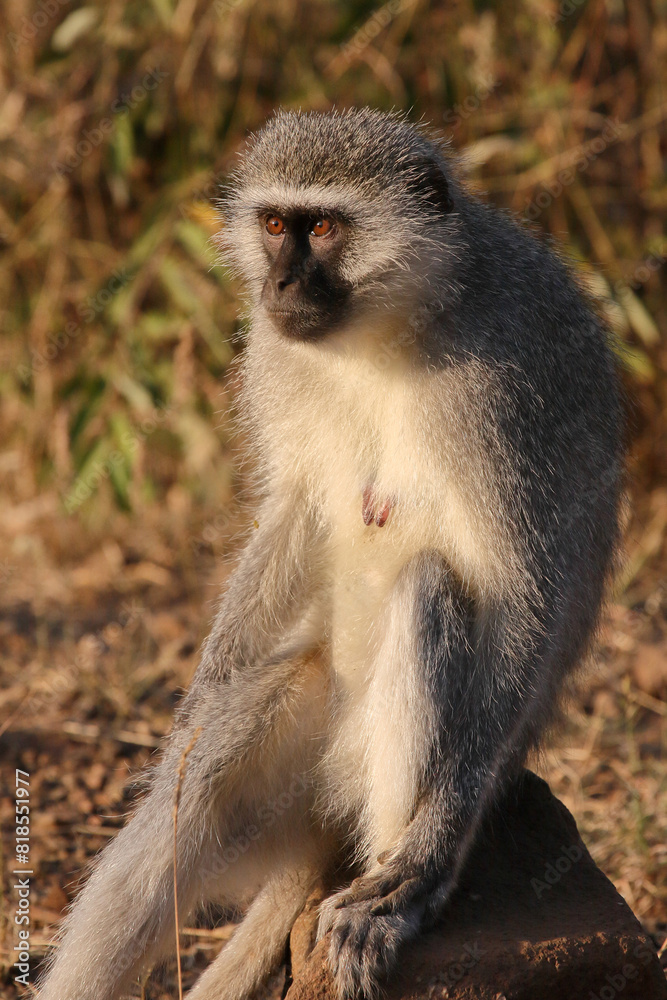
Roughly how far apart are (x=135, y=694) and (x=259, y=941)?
207 centimetres

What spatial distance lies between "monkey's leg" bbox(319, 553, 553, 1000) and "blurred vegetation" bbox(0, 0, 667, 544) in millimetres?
3420

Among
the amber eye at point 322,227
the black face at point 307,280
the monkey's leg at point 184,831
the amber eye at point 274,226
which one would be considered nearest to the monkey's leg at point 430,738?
the monkey's leg at point 184,831

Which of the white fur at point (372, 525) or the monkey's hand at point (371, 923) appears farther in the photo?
the white fur at point (372, 525)

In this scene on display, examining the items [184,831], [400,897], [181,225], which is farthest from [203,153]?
[400,897]

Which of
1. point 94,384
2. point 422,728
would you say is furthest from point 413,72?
point 422,728

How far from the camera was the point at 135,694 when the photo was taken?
5.25 metres

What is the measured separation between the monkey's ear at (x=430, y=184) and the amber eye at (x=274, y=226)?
0.39 m

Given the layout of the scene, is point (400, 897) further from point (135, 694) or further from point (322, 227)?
point (135, 694)

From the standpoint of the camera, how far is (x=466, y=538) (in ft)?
10.2

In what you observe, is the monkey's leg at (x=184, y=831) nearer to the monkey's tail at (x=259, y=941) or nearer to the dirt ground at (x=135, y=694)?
the monkey's tail at (x=259, y=941)

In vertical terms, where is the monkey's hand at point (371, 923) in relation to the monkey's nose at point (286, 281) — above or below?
below

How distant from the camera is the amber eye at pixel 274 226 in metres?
3.38

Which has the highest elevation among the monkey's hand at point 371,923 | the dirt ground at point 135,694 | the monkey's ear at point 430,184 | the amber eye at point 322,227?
the monkey's ear at point 430,184

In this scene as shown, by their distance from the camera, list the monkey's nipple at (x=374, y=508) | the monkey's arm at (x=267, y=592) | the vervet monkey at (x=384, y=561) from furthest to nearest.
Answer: the monkey's arm at (x=267, y=592), the monkey's nipple at (x=374, y=508), the vervet monkey at (x=384, y=561)
